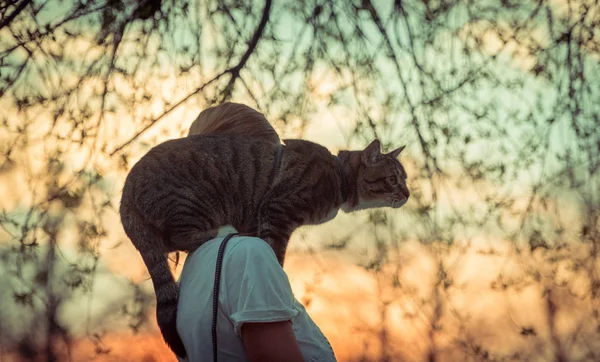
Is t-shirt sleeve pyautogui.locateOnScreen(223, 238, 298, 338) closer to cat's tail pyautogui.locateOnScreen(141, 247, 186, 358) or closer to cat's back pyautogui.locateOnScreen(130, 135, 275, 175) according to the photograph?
cat's tail pyautogui.locateOnScreen(141, 247, 186, 358)

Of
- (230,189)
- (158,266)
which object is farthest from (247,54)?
(158,266)

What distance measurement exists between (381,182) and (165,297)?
178cm

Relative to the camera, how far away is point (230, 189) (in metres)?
2.83

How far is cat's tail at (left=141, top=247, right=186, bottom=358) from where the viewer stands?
1.84 metres

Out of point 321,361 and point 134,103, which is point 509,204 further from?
point 321,361

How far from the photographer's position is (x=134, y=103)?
11.2ft

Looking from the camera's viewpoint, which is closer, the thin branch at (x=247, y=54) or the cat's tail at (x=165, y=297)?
the cat's tail at (x=165, y=297)

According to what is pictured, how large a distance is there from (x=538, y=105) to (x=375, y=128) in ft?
2.73

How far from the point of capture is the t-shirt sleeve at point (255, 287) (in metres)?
1.47

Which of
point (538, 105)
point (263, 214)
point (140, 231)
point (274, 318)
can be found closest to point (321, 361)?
point (274, 318)

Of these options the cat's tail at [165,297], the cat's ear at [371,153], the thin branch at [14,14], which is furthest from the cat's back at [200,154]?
the thin branch at [14,14]

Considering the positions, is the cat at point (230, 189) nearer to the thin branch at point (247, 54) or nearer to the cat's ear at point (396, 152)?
the cat's ear at point (396, 152)

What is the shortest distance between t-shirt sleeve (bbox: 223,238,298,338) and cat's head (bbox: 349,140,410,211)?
2071 mm

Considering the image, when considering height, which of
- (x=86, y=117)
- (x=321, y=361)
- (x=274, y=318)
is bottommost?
(x=321, y=361)
